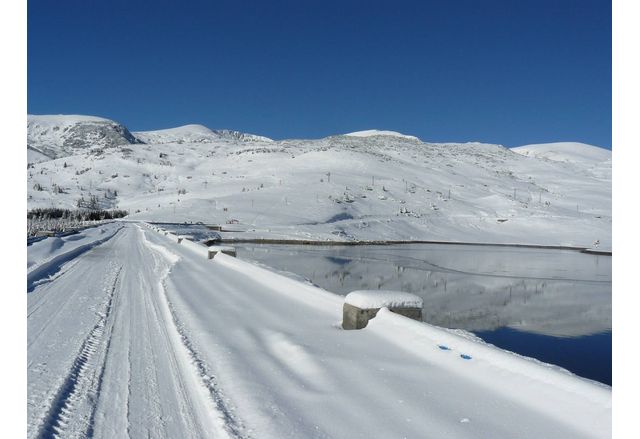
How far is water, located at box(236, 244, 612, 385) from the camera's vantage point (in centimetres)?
1332

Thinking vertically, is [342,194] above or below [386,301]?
above

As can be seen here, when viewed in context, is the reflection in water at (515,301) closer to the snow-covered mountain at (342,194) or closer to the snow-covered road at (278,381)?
the snow-covered road at (278,381)

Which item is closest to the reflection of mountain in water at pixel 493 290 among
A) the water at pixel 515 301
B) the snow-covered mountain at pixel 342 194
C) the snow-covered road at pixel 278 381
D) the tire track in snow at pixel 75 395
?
the water at pixel 515 301

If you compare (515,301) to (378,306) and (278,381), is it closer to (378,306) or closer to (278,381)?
(378,306)

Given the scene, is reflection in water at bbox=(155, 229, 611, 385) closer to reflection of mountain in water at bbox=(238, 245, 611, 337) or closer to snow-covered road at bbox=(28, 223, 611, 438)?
reflection of mountain in water at bbox=(238, 245, 611, 337)

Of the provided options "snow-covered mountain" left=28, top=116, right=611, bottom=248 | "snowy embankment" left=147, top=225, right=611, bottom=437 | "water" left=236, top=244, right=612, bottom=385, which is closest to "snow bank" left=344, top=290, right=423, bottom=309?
"snowy embankment" left=147, top=225, right=611, bottom=437

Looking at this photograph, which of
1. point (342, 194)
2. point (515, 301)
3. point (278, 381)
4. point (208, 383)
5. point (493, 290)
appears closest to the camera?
point (208, 383)

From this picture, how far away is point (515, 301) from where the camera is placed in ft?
68.9

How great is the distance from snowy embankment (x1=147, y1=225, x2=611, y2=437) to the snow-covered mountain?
57694 mm

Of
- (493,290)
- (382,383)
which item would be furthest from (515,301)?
(382,383)

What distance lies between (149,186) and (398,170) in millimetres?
85401

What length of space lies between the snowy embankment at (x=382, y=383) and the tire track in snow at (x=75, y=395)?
138 centimetres

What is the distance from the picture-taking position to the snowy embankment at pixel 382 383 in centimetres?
479

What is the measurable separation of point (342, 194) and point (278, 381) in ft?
376
